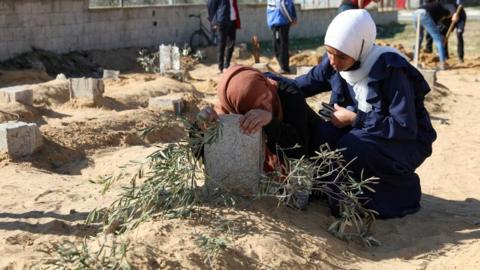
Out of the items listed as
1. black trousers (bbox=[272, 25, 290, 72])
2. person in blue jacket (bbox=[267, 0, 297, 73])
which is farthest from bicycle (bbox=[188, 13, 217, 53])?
person in blue jacket (bbox=[267, 0, 297, 73])

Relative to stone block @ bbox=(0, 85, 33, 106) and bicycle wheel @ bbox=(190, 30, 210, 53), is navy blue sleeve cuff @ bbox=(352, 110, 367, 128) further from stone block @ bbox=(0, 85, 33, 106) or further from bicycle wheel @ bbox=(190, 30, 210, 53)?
bicycle wheel @ bbox=(190, 30, 210, 53)

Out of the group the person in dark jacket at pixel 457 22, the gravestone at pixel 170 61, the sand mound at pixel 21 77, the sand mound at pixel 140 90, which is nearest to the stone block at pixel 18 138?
the sand mound at pixel 140 90

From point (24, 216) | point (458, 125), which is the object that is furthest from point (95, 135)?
point (458, 125)

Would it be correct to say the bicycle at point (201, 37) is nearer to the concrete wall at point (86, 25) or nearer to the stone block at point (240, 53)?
the concrete wall at point (86, 25)

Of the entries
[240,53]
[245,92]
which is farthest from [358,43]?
[240,53]

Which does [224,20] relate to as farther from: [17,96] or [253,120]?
[253,120]

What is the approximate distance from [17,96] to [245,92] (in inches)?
170

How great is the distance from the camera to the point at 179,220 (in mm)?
3881

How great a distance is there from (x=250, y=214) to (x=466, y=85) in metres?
8.95

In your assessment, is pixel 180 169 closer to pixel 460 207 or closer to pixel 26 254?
pixel 26 254

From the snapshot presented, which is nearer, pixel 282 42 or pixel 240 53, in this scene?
pixel 282 42

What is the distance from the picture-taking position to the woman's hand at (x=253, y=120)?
4.17 metres

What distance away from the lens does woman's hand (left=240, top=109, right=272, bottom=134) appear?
164 inches

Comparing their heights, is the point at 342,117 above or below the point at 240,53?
above
